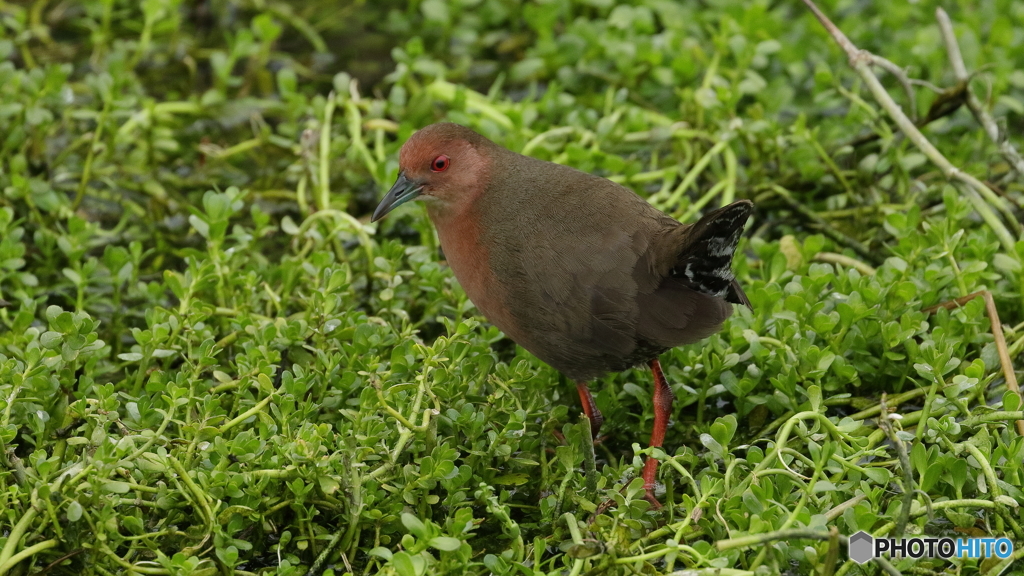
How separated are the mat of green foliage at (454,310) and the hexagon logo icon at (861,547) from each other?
34 mm

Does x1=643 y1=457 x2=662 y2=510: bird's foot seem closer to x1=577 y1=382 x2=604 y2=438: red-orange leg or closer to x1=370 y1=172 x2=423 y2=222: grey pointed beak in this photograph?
x1=577 y1=382 x2=604 y2=438: red-orange leg

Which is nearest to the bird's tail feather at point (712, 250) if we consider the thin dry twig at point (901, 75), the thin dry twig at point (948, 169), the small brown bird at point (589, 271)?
the small brown bird at point (589, 271)

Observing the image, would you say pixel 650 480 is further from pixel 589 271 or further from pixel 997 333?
pixel 997 333

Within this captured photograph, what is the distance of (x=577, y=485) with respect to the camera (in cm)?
309

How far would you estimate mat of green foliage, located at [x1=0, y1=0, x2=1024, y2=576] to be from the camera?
2.88 m

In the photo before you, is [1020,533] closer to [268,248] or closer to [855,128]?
[855,128]

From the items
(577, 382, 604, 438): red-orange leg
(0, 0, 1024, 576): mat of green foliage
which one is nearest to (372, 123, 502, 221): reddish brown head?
(0, 0, 1024, 576): mat of green foliage

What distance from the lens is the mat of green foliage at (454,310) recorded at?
2.88m

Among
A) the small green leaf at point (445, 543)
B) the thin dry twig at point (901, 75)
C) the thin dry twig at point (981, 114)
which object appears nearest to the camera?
the small green leaf at point (445, 543)

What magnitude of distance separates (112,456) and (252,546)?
44 centimetres

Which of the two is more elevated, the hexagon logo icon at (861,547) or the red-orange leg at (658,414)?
the hexagon logo icon at (861,547)

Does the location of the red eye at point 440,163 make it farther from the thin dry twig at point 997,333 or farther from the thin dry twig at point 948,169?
the thin dry twig at point 997,333

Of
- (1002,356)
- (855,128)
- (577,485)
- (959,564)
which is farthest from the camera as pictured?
(855,128)

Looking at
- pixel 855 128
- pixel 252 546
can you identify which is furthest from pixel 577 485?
pixel 855 128
